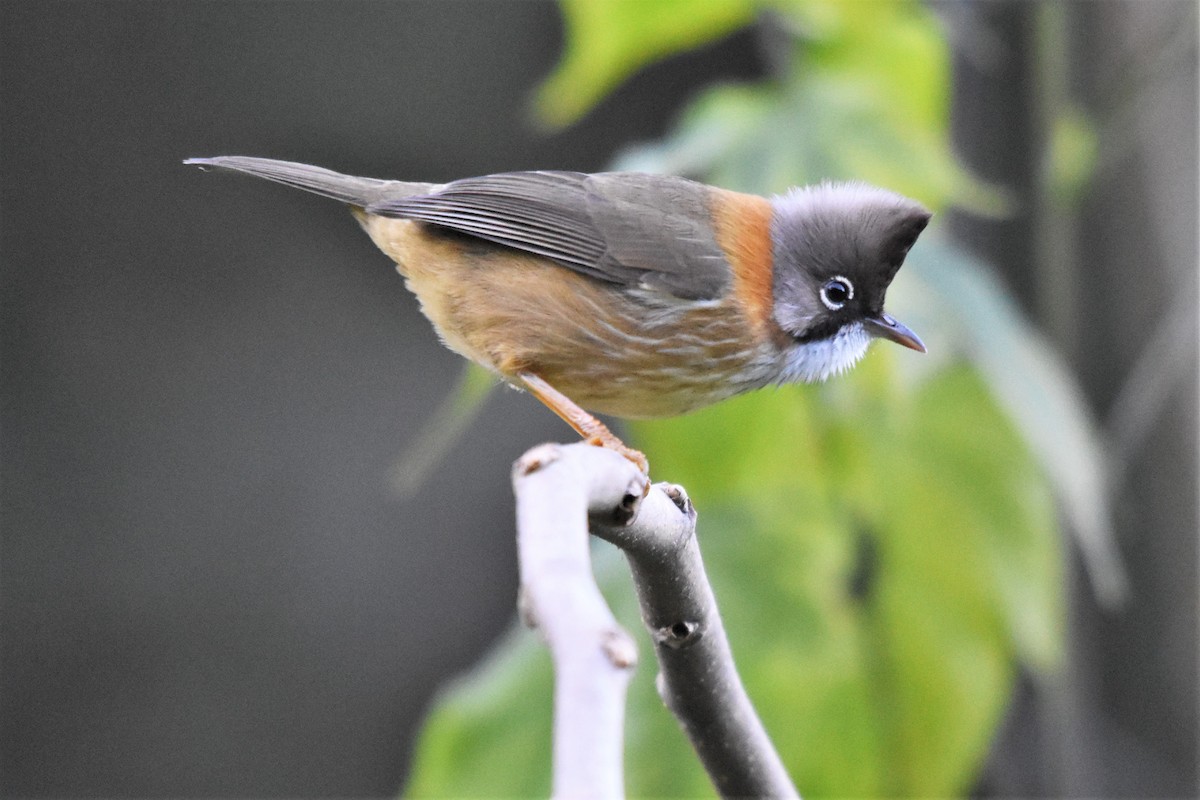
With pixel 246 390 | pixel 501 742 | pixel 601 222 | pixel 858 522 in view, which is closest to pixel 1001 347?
pixel 858 522

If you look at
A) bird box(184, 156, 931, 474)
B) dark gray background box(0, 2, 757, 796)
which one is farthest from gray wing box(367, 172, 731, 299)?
dark gray background box(0, 2, 757, 796)

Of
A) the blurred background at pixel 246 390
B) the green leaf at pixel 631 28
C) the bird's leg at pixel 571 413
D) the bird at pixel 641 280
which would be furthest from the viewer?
the blurred background at pixel 246 390

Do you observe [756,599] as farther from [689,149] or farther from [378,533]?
[378,533]

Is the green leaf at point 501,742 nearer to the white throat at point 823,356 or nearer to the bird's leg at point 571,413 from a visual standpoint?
the bird's leg at point 571,413

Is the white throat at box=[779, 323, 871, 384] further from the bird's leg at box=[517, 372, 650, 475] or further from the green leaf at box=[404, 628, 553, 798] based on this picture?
the green leaf at box=[404, 628, 553, 798]

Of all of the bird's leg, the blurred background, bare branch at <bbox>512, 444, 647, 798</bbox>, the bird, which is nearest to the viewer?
bare branch at <bbox>512, 444, 647, 798</bbox>

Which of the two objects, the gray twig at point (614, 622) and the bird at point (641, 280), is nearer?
the gray twig at point (614, 622)

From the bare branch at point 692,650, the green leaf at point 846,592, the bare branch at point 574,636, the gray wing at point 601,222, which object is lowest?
the bare branch at point 574,636

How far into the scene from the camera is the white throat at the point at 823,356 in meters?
2.48

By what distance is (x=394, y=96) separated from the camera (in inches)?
227

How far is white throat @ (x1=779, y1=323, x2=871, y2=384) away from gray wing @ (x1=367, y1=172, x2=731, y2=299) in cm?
21

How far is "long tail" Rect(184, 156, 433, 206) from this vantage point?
2439 millimetres

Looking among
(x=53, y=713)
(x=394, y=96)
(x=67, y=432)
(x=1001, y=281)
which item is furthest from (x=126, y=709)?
(x=1001, y=281)

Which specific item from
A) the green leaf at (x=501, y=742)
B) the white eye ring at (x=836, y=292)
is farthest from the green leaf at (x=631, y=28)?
the green leaf at (x=501, y=742)
